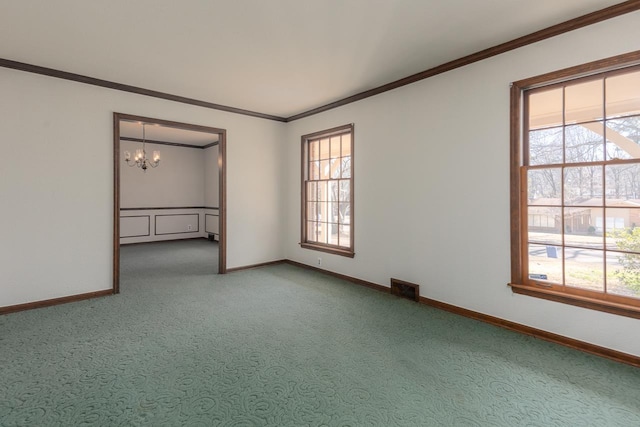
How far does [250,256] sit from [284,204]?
44.8 inches

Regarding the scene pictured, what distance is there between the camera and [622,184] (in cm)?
245

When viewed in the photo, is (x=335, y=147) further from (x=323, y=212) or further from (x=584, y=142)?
(x=584, y=142)

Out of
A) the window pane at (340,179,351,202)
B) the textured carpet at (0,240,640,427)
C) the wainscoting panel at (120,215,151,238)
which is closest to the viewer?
the textured carpet at (0,240,640,427)

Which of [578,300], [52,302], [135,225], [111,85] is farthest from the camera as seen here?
[135,225]

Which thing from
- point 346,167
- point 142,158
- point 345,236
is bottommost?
point 345,236

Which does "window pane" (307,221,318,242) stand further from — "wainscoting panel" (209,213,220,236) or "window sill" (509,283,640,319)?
"wainscoting panel" (209,213,220,236)

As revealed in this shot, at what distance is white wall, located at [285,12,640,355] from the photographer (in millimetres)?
2584

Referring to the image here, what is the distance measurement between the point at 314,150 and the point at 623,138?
3865mm

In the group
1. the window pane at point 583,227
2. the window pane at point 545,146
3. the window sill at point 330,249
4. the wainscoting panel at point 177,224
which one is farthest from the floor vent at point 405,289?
the wainscoting panel at point 177,224

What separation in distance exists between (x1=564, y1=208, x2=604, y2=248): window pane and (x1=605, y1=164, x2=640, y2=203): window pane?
0.13 meters

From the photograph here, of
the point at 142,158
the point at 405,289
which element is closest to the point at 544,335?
the point at 405,289

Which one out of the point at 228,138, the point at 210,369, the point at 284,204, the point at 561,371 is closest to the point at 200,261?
the point at 284,204

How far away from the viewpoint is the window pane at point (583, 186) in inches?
101

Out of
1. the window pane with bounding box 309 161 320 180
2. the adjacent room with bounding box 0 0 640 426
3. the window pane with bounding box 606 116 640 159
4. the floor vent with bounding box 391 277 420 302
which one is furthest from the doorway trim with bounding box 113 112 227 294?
the window pane with bounding box 606 116 640 159
